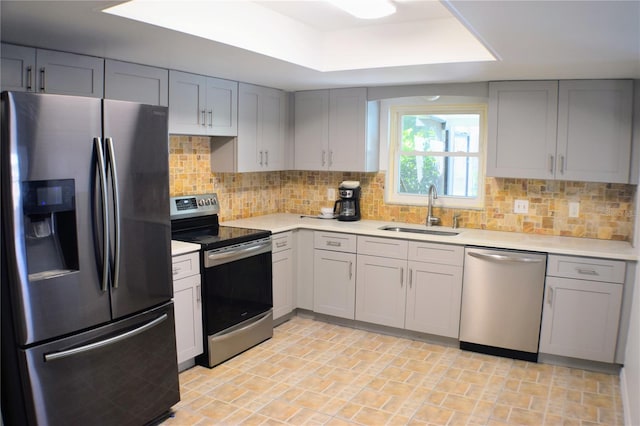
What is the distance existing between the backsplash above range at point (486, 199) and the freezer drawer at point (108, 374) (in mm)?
1559

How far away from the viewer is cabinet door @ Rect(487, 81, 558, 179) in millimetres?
3816

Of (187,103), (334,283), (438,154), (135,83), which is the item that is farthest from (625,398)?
(135,83)

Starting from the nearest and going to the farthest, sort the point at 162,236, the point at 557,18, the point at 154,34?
the point at 557,18
the point at 154,34
the point at 162,236

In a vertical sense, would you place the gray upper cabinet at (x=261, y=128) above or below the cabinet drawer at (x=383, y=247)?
above

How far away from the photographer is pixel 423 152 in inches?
182

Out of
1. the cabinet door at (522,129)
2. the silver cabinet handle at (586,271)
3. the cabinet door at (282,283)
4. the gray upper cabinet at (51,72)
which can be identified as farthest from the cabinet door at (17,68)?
the silver cabinet handle at (586,271)

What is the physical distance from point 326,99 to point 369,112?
432 millimetres

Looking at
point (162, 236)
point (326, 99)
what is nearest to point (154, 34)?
point (162, 236)

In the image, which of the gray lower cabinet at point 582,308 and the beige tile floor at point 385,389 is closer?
the beige tile floor at point 385,389

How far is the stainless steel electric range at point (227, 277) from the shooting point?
350 cm

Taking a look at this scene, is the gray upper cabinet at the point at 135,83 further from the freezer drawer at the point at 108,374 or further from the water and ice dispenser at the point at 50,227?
the freezer drawer at the point at 108,374

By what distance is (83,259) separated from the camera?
2.35m

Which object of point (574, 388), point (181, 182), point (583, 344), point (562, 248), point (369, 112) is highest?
point (369, 112)

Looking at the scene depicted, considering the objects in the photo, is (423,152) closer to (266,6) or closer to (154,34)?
(266,6)
